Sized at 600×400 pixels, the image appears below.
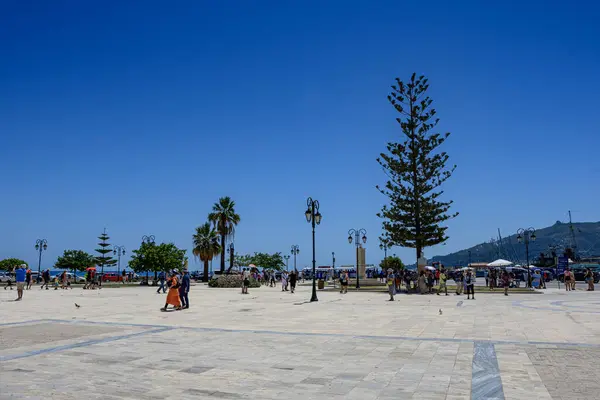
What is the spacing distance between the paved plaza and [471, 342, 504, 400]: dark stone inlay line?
0.02 metres

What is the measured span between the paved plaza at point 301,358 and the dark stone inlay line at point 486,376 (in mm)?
16

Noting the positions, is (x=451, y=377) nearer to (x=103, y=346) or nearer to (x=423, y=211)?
(x=103, y=346)

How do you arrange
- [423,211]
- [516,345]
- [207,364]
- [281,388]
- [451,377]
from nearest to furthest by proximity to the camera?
[281,388], [451,377], [207,364], [516,345], [423,211]

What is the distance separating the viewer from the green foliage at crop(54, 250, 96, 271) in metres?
72.2

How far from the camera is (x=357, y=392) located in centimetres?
541

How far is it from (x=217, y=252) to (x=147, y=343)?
142 ft

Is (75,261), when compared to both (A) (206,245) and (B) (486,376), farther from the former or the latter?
(B) (486,376)

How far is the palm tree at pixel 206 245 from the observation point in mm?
50875

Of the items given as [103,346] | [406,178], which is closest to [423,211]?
→ [406,178]

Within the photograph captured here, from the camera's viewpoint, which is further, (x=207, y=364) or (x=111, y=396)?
(x=207, y=364)

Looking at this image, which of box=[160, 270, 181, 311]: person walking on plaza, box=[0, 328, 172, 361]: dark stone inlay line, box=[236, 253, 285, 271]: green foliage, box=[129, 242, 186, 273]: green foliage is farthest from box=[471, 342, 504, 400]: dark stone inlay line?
box=[236, 253, 285, 271]: green foliage

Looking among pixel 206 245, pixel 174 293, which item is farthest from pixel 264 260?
pixel 174 293

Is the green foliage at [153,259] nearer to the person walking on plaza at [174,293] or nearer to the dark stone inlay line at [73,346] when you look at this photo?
the person walking on plaza at [174,293]

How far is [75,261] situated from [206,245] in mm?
34561
